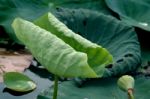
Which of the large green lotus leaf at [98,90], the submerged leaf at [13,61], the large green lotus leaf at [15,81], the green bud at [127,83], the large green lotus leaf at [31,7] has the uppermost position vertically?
the green bud at [127,83]

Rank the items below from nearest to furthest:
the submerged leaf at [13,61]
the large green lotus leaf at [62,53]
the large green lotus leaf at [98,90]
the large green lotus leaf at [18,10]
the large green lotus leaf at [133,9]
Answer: the large green lotus leaf at [62,53] → the large green lotus leaf at [98,90] → the submerged leaf at [13,61] → the large green lotus leaf at [18,10] → the large green lotus leaf at [133,9]

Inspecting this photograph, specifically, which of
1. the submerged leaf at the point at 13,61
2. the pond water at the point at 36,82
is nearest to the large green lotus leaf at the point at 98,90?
the pond water at the point at 36,82

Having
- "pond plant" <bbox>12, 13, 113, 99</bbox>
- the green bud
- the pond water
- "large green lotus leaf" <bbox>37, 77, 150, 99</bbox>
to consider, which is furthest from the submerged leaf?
the green bud

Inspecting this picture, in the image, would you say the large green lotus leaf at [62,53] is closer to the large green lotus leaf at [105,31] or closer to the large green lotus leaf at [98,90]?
the large green lotus leaf at [98,90]

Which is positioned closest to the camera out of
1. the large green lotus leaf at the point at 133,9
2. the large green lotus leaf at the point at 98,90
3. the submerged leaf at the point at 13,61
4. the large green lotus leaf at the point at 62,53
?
the large green lotus leaf at the point at 62,53

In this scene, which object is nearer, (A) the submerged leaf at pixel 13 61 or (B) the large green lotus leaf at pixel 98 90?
(B) the large green lotus leaf at pixel 98 90

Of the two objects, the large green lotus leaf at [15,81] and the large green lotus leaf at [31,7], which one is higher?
the large green lotus leaf at [31,7]

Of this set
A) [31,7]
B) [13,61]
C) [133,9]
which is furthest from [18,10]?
[133,9]

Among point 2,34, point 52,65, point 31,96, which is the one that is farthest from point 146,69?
point 52,65
